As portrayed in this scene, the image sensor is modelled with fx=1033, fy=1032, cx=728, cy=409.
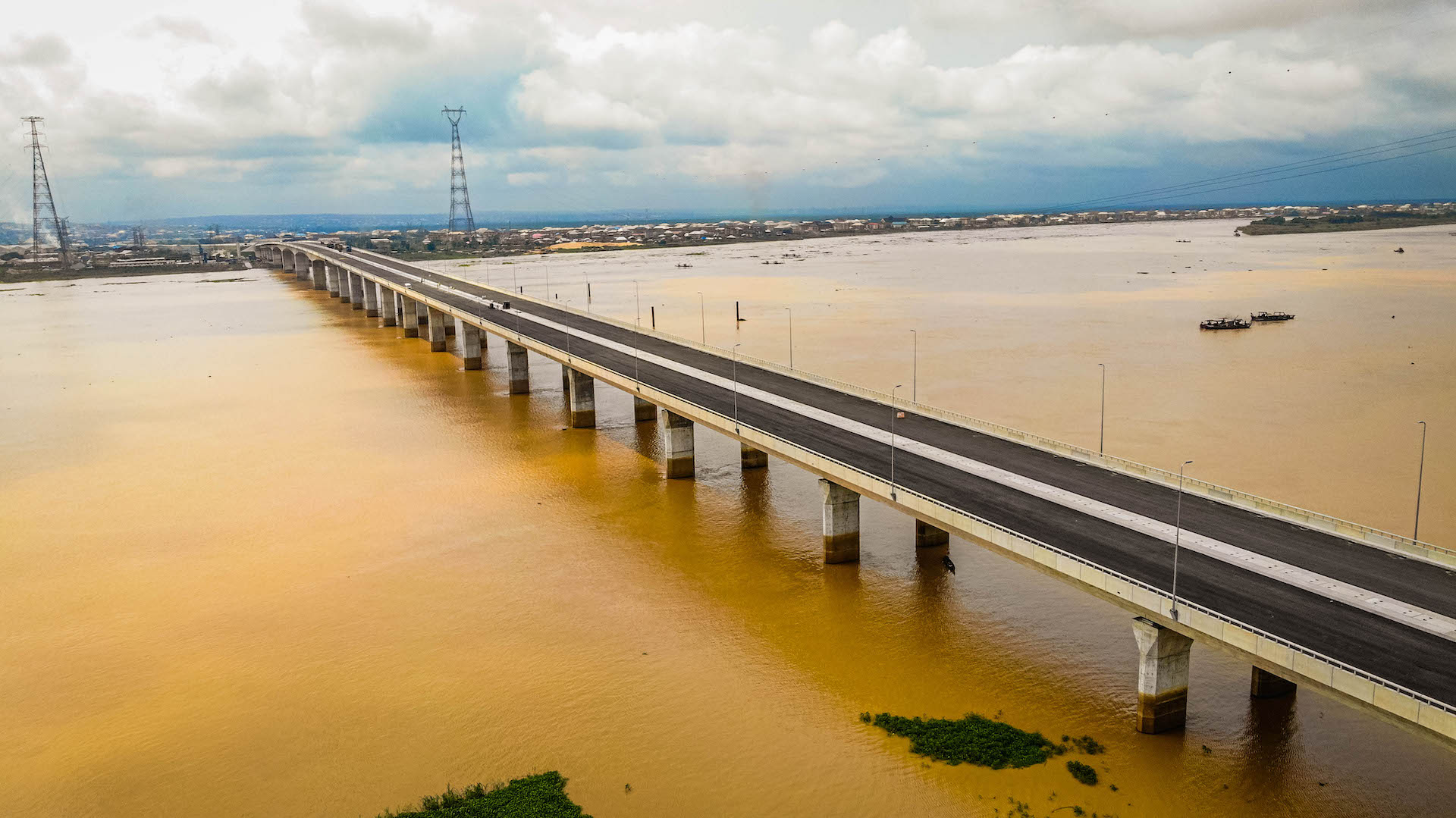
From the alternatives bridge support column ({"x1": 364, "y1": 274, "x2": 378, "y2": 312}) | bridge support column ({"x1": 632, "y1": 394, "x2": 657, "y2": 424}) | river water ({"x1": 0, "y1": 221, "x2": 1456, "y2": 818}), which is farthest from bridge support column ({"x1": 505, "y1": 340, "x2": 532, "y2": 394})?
bridge support column ({"x1": 364, "y1": 274, "x2": 378, "y2": 312})

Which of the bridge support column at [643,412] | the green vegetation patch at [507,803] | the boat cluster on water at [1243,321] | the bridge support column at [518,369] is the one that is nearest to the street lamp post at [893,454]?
the green vegetation patch at [507,803]

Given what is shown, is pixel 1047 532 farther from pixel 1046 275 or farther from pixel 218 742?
pixel 1046 275

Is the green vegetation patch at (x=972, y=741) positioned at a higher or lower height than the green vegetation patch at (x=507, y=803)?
higher

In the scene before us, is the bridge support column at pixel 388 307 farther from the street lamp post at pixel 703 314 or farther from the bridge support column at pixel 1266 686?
the bridge support column at pixel 1266 686

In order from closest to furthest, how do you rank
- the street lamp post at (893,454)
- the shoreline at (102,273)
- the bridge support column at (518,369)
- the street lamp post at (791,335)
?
the street lamp post at (893,454) < the bridge support column at (518,369) < the street lamp post at (791,335) < the shoreline at (102,273)

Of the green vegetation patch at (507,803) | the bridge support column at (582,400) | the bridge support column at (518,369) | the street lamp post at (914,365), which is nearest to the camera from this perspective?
the green vegetation patch at (507,803)

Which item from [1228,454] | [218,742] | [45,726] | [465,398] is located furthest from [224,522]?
[1228,454]

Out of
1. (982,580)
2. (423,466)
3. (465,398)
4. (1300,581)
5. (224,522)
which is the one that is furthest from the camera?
(465,398)
